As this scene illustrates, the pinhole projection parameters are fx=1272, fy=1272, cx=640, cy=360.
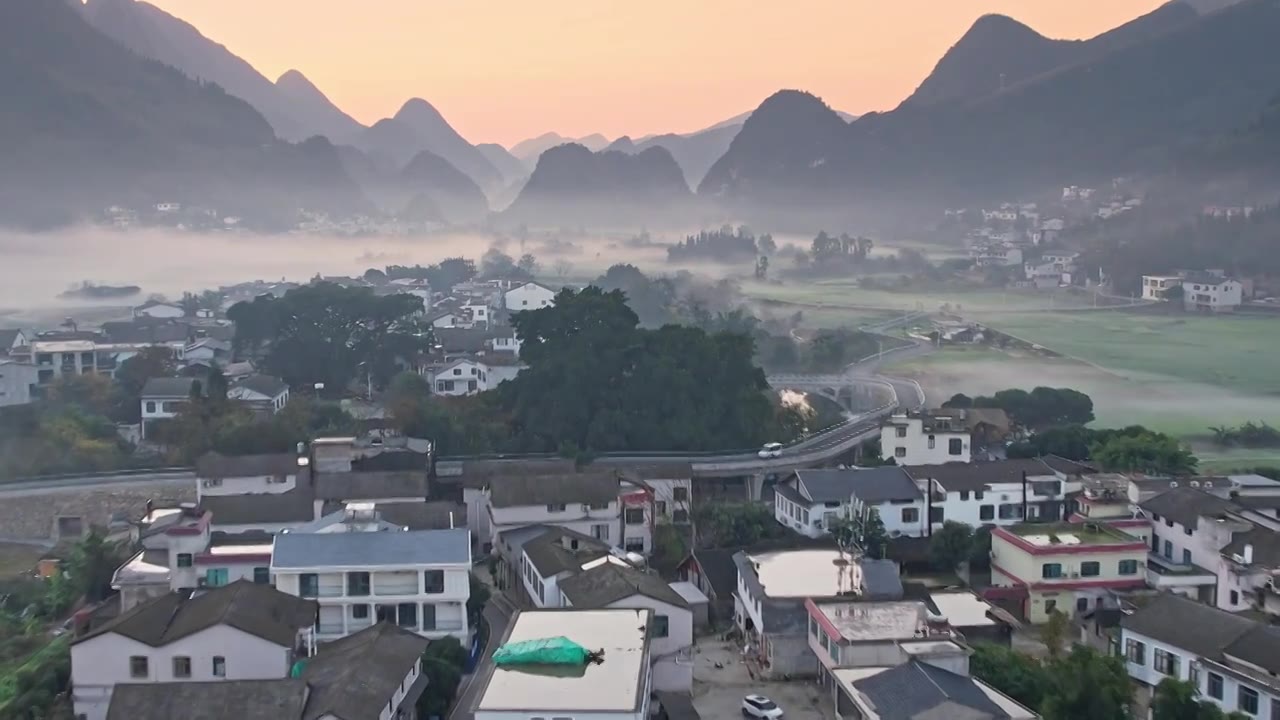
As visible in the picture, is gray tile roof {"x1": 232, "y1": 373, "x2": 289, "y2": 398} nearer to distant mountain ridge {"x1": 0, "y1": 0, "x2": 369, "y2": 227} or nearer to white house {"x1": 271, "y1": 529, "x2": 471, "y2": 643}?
white house {"x1": 271, "y1": 529, "x2": 471, "y2": 643}

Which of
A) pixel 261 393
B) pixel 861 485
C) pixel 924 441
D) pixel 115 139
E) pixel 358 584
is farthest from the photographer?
pixel 115 139

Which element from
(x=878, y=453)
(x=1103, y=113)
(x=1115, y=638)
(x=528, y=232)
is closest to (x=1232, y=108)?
(x=1103, y=113)

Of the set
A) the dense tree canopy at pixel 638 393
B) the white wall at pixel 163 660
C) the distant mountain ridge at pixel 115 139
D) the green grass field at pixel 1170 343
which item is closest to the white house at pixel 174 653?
the white wall at pixel 163 660

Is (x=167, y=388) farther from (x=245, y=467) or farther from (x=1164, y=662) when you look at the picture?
(x=1164, y=662)

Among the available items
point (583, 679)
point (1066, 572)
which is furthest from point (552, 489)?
point (583, 679)

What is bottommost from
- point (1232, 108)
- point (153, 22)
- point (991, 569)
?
point (991, 569)

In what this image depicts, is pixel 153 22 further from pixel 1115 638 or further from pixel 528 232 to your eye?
pixel 1115 638

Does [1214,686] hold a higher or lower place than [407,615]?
lower
